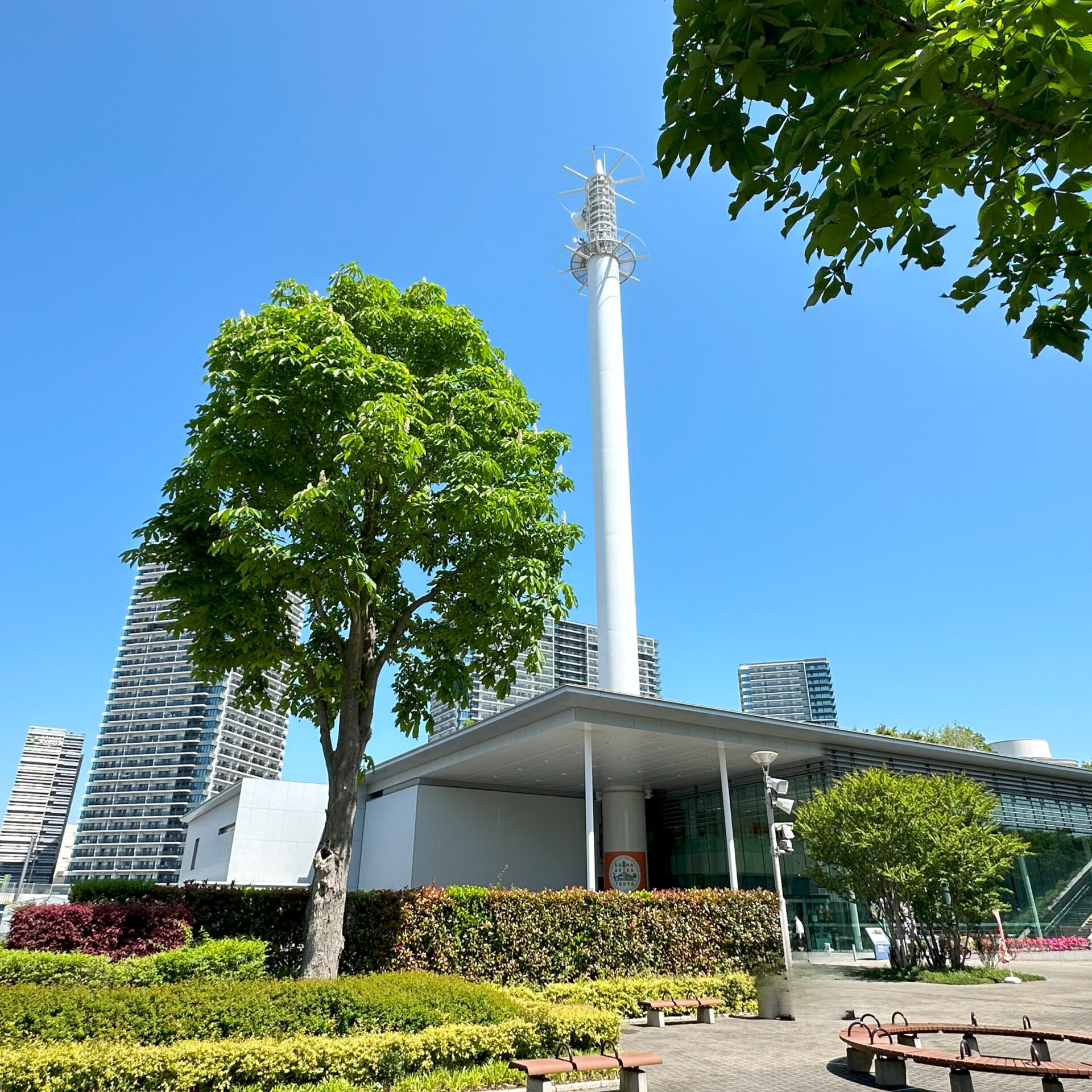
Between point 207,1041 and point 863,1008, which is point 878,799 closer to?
point 863,1008

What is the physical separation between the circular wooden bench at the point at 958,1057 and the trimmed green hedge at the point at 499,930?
6.00 meters

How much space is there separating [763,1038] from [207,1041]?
26.3 ft

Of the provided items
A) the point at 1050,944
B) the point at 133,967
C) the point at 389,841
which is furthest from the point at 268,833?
the point at 1050,944

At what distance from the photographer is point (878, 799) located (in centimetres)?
1925

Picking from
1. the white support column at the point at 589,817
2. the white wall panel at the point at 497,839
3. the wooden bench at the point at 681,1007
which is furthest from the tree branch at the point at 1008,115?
the white wall panel at the point at 497,839

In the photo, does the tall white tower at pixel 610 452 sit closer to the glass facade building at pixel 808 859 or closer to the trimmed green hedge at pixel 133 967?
the glass facade building at pixel 808 859

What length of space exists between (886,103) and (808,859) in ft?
81.2

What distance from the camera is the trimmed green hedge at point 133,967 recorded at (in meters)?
10.1

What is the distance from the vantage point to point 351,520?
11.8m

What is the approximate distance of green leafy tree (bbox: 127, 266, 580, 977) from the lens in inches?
434

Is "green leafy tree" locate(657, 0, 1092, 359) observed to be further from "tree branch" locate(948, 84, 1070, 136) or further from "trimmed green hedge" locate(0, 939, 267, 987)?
"trimmed green hedge" locate(0, 939, 267, 987)

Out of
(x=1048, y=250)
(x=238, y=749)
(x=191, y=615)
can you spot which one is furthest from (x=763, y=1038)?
(x=238, y=749)

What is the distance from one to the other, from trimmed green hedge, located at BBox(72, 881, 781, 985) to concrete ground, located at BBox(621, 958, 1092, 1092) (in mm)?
2042

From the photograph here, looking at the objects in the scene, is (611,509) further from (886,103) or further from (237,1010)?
(886,103)
